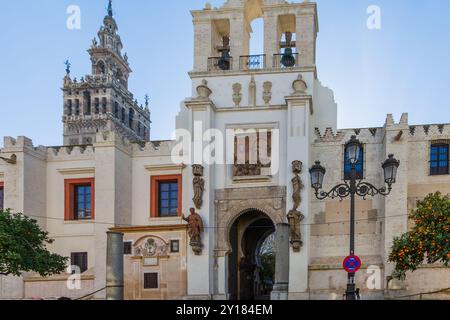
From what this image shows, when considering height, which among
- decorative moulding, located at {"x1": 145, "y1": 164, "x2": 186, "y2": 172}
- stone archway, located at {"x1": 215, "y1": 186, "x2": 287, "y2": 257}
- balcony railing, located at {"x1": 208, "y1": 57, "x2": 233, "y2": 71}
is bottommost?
stone archway, located at {"x1": 215, "y1": 186, "x2": 287, "y2": 257}

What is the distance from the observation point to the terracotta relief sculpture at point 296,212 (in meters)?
30.0

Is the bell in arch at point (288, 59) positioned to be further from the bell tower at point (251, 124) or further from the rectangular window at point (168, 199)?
the rectangular window at point (168, 199)

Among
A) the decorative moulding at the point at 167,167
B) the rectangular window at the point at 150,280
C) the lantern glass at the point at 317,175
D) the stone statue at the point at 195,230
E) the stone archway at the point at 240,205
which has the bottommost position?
the rectangular window at the point at 150,280

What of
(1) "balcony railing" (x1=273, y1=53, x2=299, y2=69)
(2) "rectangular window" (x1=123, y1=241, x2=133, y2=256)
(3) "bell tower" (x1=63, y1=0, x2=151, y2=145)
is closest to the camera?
(2) "rectangular window" (x1=123, y1=241, x2=133, y2=256)

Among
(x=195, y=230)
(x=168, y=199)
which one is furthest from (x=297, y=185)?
(x=168, y=199)

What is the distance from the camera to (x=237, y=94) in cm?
3234

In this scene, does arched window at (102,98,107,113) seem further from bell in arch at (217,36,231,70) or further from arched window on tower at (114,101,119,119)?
bell in arch at (217,36,231,70)

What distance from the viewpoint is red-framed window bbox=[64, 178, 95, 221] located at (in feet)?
113

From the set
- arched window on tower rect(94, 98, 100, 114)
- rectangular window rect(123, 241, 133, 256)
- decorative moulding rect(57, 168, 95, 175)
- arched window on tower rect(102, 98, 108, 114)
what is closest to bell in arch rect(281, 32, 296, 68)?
decorative moulding rect(57, 168, 95, 175)

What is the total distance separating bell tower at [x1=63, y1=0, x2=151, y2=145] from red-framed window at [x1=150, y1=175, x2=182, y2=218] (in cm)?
5514

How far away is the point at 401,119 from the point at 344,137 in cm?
289

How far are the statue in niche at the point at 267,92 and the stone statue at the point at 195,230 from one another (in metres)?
6.15

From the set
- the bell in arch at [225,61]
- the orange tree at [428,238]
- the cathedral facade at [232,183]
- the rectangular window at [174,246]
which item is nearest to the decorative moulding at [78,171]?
the cathedral facade at [232,183]
